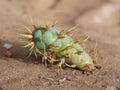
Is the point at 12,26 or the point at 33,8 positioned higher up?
the point at 33,8

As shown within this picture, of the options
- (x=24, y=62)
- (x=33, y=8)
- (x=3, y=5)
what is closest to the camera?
(x=24, y=62)

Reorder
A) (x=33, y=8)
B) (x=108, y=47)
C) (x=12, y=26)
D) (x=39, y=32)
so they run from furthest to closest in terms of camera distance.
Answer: (x=33, y=8), (x=12, y=26), (x=108, y=47), (x=39, y=32)

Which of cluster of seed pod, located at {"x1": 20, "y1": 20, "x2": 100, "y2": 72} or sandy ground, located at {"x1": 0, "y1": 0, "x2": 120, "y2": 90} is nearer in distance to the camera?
sandy ground, located at {"x1": 0, "y1": 0, "x2": 120, "y2": 90}

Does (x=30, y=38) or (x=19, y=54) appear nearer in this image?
(x=30, y=38)

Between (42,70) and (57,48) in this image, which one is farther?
(42,70)

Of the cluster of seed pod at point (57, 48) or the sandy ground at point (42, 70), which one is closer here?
the sandy ground at point (42, 70)

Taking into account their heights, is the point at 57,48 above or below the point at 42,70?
above

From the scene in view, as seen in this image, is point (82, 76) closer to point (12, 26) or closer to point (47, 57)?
point (47, 57)

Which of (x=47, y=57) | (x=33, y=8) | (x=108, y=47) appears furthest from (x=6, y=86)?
Answer: (x=33, y=8)
